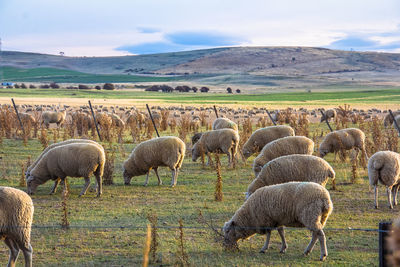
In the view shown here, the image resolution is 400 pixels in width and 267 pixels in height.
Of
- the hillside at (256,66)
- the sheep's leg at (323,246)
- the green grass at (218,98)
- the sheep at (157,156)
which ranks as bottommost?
the green grass at (218,98)

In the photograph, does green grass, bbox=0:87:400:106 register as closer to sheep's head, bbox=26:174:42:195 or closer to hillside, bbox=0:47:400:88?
hillside, bbox=0:47:400:88

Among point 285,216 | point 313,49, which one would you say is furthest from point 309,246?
point 313,49

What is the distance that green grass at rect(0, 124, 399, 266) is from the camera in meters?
7.39

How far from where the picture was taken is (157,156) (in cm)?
1309

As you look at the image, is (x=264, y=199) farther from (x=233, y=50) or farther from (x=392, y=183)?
(x=233, y=50)

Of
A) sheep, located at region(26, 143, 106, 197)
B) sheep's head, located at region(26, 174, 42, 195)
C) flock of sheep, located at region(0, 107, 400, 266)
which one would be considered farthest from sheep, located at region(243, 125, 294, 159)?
sheep's head, located at region(26, 174, 42, 195)

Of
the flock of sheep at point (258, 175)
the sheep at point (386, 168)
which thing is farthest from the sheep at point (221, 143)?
the sheep at point (386, 168)

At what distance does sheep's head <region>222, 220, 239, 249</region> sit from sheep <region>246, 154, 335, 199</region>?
2014 mm

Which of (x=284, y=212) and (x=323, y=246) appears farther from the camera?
(x=284, y=212)

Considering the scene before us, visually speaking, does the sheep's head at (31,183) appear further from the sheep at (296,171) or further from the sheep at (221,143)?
the sheep at (221,143)

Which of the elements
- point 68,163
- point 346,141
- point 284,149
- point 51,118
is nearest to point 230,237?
point 284,149

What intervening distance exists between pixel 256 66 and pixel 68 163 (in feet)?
492

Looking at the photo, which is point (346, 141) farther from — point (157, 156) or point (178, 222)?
point (178, 222)

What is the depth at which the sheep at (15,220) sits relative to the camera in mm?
6586
